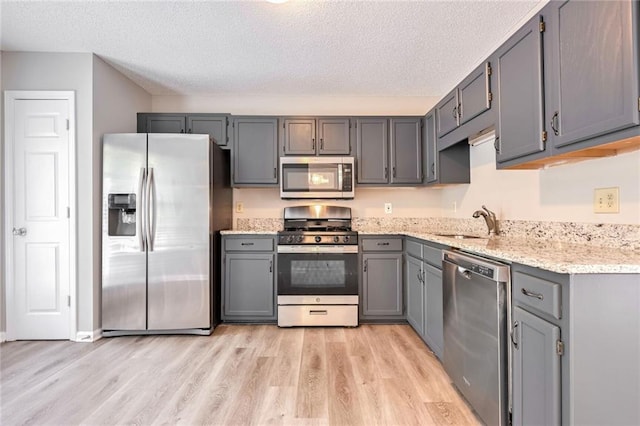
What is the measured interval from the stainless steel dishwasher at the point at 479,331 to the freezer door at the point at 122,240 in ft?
8.45

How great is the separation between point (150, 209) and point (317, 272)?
→ 1663 millimetres

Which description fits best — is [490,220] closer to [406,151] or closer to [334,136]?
[406,151]

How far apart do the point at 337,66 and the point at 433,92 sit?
1.36 meters

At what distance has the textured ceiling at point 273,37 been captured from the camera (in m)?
2.11

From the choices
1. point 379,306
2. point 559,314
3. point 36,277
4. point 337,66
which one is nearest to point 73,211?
point 36,277

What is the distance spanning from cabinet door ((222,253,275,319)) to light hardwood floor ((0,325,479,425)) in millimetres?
306

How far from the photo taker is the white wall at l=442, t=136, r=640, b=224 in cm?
153

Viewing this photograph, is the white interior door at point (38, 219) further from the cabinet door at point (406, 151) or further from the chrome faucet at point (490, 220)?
the chrome faucet at point (490, 220)

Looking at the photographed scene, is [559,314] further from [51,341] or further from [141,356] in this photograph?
[51,341]

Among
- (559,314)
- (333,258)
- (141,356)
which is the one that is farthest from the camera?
(333,258)

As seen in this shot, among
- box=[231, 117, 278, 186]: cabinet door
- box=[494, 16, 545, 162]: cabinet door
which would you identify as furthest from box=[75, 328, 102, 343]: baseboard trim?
box=[494, 16, 545, 162]: cabinet door

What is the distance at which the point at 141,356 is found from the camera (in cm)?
246

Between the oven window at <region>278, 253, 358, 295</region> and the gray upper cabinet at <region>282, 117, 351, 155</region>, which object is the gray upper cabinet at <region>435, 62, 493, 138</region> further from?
the oven window at <region>278, 253, 358, 295</region>

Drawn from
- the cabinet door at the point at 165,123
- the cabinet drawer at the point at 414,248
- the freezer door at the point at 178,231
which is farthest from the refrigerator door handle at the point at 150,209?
the cabinet drawer at the point at 414,248
